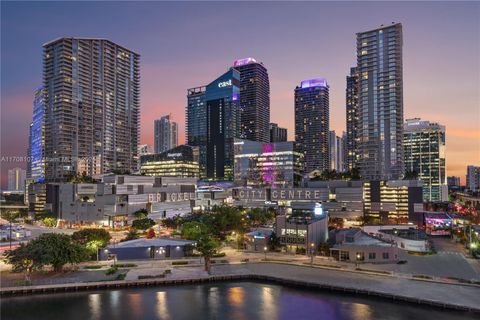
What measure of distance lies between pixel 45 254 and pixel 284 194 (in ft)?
374

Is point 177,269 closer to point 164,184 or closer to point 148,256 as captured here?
point 148,256

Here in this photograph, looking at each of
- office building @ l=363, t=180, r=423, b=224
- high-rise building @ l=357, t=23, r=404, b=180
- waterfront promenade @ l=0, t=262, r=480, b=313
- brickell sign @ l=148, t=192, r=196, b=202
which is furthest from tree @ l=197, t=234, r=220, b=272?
high-rise building @ l=357, t=23, r=404, b=180

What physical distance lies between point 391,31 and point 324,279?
144508 mm

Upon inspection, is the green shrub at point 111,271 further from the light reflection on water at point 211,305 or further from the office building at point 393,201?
the office building at point 393,201

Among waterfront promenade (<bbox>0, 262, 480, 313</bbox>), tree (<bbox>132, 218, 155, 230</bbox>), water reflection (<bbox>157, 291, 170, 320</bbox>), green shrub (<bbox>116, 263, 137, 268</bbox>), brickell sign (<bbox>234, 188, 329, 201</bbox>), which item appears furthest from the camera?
brickell sign (<bbox>234, 188, 329, 201</bbox>)

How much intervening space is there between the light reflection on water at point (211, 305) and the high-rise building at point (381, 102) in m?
134

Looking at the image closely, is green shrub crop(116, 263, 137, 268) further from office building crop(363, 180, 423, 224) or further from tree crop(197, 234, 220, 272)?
office building crop(363, 180, 423, 224)

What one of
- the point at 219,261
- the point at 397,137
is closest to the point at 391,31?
the point at 397,137

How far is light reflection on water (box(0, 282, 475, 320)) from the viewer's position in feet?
145

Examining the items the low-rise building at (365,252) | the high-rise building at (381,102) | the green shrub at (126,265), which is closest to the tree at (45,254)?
the green shrub at (126,265)

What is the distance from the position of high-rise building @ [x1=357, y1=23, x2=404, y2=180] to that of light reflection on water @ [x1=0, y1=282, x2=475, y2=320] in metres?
134

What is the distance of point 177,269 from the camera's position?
6112 centimetres

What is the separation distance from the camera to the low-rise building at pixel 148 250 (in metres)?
66.9

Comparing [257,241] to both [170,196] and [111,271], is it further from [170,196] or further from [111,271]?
[170,196]
